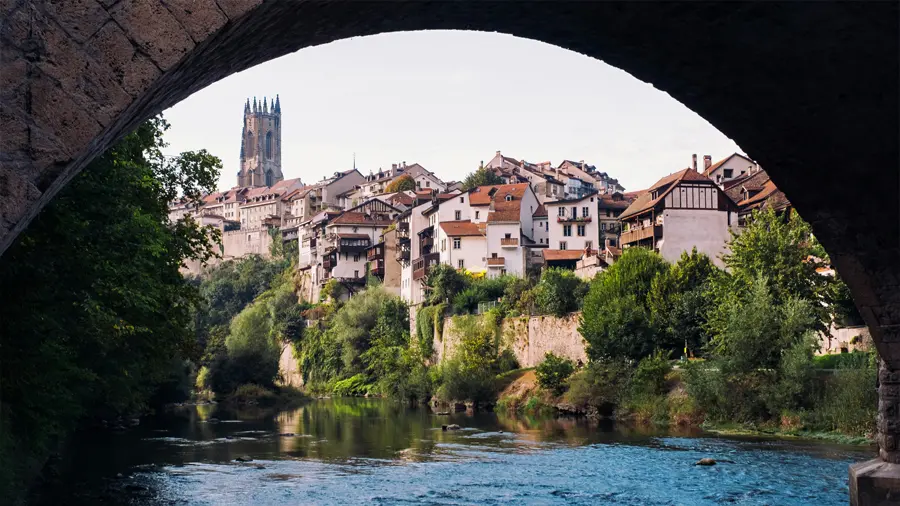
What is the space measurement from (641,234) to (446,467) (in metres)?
30.5

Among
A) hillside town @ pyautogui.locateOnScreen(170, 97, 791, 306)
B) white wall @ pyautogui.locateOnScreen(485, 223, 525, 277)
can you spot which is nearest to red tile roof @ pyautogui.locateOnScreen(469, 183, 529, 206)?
hillside town @ pyautogui.locateOnScreen(170, 97, 791, 306)

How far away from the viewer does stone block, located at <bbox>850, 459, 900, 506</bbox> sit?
A: 756 centimetres

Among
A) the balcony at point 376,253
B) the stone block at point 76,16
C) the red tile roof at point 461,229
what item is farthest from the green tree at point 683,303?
the balcony at point 376,253

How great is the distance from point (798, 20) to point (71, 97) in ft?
10.8

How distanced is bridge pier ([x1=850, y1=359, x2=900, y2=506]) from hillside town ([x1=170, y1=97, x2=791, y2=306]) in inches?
769

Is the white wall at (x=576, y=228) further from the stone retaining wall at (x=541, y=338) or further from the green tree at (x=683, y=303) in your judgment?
the green tree at (x=683, y=303)

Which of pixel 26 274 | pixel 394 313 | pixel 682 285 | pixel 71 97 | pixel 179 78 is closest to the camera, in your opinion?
pixel 71 97

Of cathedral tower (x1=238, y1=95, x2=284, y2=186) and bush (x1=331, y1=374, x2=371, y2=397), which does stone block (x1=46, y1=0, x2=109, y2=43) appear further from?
cathedral tower (x1=238, y1=95, x2=284, y2=186)

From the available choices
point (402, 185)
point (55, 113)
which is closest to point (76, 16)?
point (55, 113)

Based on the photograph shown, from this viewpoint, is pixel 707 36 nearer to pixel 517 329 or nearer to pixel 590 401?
pixel 590 401

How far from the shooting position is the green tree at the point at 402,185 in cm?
9638

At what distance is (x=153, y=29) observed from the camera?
2.98 metres

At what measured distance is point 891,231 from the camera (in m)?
6.43

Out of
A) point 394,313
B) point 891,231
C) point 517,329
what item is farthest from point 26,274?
point 394,313
